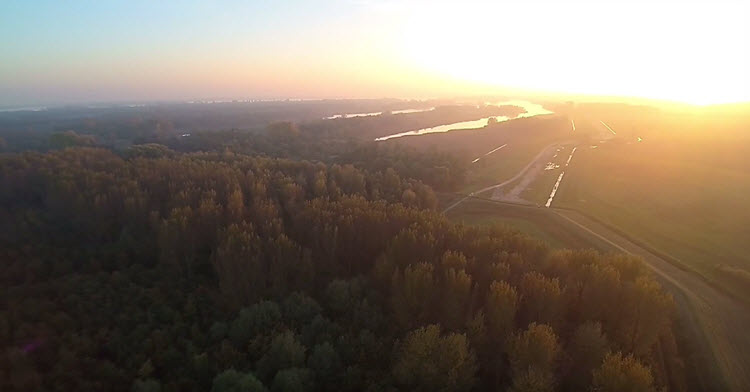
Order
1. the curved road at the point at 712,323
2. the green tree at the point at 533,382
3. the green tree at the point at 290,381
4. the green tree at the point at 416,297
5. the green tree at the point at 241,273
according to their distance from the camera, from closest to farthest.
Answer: the green tree at the point at 533,382
the green tree at the point at 290,381
the curved road at the point at 712,323
the green tree at the point at 416,297
the green tree at the point at 241,273

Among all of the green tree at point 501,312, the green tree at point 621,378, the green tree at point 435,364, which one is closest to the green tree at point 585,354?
the green tree at point 621,378

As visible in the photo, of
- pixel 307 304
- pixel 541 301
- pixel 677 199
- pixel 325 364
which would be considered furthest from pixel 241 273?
pixel 677 199

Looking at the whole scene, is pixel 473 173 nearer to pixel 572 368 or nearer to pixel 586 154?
pixel 586 154

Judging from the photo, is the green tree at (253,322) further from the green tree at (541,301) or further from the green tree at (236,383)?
the green tree at (541,301)

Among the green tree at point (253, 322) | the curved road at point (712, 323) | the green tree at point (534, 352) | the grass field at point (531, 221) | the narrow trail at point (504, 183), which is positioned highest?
the green tree at point (534, 352)

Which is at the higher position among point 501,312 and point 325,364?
point 501,312

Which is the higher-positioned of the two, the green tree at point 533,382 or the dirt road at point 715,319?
the green tree at point 533,382

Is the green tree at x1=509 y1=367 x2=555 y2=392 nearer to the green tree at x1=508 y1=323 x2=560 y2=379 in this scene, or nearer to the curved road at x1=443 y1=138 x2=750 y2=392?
the green tree at x1=508 y1=323 x2=560 y2=379

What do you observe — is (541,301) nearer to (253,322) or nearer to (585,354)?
(585,354)

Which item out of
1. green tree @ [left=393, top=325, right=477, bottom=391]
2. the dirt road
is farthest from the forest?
the dirt road

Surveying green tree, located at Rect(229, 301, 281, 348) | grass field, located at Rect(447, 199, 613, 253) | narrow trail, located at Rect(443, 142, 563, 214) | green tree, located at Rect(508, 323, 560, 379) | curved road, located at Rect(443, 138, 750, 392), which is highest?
green tree, located at Rect(508, 323, 560, 379)
